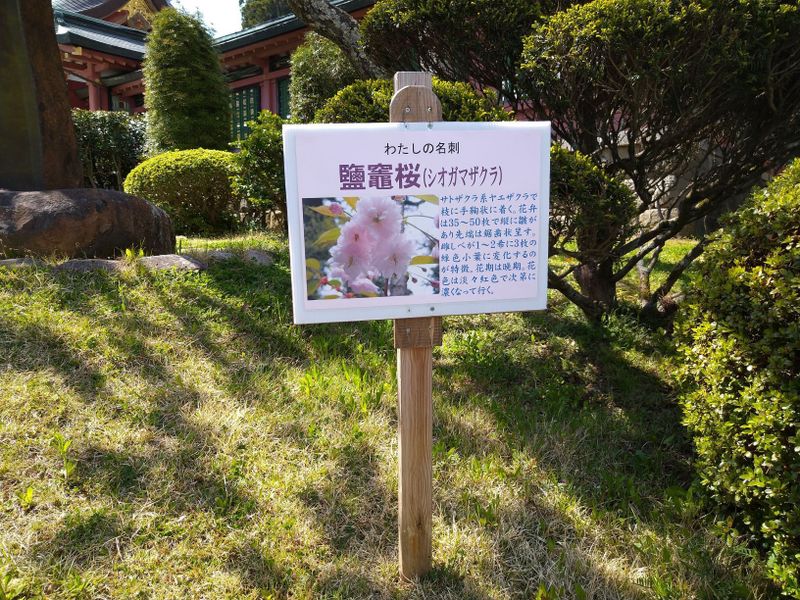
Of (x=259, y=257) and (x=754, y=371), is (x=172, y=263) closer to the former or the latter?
(x=259, y=257)

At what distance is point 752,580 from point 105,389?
317cm

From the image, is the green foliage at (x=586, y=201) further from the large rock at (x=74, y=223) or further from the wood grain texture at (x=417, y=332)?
the large rock at (x=74, y=223)

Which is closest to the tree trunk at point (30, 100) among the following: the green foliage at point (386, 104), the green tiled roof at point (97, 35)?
the green foliage at point (386, 104)

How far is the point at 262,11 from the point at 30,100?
95.5 feet

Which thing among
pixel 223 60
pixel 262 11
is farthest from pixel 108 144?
pixel 262 11

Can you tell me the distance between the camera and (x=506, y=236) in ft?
6.95

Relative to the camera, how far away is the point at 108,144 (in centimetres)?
1218

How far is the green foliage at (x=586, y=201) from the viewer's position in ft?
10.5

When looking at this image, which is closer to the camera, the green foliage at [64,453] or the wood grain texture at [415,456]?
the wood grain texture at [415,456]

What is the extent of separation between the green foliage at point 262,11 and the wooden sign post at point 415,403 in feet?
103

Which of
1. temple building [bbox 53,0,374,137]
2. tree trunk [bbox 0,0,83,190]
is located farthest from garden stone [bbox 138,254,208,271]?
temple building [bbox 53,0,374,137]

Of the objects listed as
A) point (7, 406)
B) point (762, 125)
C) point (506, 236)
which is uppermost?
point (762, 125)

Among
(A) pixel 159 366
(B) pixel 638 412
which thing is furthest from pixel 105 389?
(B) pixel 638 412

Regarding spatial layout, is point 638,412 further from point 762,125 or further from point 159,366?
point 159,366
